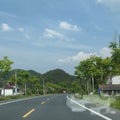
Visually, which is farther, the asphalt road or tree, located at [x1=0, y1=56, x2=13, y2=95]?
tree, located at [x1=0, y1=56, x2=13, y2=95]

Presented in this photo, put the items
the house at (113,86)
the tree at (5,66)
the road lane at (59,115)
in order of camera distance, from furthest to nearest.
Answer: the house at (113,86) → the tree at (5,66) → the road lane at (59,115)

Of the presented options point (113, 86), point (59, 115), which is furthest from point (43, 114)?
point (113, 86)

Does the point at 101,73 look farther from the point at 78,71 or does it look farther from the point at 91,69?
the point at 78,71

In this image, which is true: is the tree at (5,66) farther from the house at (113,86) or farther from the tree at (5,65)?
the house at (113,86)

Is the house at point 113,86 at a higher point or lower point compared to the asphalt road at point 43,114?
higher

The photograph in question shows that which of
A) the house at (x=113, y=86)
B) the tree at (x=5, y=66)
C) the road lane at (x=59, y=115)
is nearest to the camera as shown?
the road lane at (x=59, y=115)

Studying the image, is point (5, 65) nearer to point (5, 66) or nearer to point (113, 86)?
point (5, 66)

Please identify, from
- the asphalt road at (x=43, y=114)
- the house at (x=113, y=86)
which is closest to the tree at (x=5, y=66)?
the asphalt road at (x=43, y=114)

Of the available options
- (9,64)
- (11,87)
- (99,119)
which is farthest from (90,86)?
(99,119)

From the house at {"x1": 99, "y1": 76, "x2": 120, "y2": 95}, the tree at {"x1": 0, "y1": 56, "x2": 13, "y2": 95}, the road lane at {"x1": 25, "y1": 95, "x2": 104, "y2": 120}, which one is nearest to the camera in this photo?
the road lane at {"x1": 25, "y1": 95, "x2": 104, "y2": 120}

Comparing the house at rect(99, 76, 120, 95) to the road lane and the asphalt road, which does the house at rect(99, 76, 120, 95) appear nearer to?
the asphalt road

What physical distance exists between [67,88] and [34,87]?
5153 centimetres

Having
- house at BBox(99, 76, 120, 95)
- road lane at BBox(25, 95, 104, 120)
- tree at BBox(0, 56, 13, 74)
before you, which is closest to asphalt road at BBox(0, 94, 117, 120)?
road lane at BBox(25, 95, 104, 120)

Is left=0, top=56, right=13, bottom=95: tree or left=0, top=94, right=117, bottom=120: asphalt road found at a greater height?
left=0, top=56, right=13, bottom=95: tree
